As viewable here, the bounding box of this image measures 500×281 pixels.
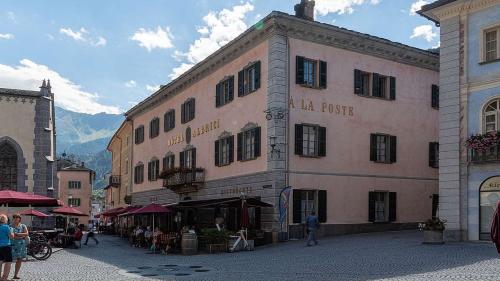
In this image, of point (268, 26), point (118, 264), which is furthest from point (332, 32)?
point (118, 264)

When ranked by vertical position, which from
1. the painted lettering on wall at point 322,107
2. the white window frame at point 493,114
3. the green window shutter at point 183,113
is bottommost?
the white window frame at point 493,114

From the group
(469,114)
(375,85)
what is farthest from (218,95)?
(469,114)

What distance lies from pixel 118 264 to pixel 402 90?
730 inches

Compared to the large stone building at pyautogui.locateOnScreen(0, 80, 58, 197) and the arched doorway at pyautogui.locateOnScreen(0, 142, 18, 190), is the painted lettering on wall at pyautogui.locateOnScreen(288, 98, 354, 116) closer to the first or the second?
the large stone building at pyautogui.locateOnScreen(0, 80, 58, 197)

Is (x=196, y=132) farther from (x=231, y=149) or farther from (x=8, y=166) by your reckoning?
(x=8, y=166)

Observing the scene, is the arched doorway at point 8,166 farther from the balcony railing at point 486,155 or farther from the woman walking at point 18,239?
the balcony railing at point 486,155

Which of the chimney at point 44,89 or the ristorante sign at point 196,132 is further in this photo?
the chimney at point 44,89

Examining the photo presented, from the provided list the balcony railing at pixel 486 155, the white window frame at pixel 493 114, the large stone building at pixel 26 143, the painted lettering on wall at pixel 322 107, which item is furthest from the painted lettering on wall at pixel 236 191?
the large stone building at pixel 26 143

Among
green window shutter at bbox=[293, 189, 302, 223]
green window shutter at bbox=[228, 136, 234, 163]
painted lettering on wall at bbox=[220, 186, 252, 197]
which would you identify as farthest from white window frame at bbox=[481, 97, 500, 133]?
green window shutter at bbox=[228, 136, 234, 163]

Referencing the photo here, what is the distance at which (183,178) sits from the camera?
35906 mm

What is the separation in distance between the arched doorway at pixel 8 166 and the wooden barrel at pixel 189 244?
18352 mm

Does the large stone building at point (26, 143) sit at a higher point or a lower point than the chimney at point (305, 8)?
lower

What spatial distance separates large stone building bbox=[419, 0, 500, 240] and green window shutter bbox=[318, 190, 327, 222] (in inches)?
244

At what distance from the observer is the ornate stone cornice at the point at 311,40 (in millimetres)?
27312
